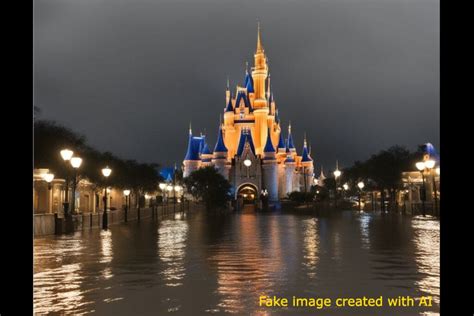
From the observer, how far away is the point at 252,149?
107 meters

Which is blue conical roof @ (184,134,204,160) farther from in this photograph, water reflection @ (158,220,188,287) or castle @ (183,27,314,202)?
water reflection @ (158,220,188,287)

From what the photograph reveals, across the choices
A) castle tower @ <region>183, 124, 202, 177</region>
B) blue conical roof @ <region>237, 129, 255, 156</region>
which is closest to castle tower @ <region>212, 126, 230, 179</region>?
blue conical roof @ <region>237, 129, 255, 156</region>

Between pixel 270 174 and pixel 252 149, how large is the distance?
6.17m

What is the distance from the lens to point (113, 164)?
5366 cm

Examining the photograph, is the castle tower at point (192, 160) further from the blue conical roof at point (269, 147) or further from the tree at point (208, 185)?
the tree at point (208, 185)

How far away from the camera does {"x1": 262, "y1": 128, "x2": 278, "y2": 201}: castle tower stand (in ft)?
346

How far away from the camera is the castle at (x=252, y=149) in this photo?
106 metres

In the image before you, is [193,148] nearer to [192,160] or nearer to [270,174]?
[192,160]

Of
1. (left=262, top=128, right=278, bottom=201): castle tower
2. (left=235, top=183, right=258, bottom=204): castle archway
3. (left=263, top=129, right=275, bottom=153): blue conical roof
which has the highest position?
(left=263, top=129, right=275, bottom=153): blue conical roof

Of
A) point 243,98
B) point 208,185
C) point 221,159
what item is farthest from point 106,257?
point 243,98

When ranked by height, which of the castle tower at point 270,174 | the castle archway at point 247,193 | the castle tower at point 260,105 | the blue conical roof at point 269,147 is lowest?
the castle archway at point 247,193

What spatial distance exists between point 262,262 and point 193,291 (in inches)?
135

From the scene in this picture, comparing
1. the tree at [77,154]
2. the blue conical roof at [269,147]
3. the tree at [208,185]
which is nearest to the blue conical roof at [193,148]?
the blue conical roof at [269,147]
